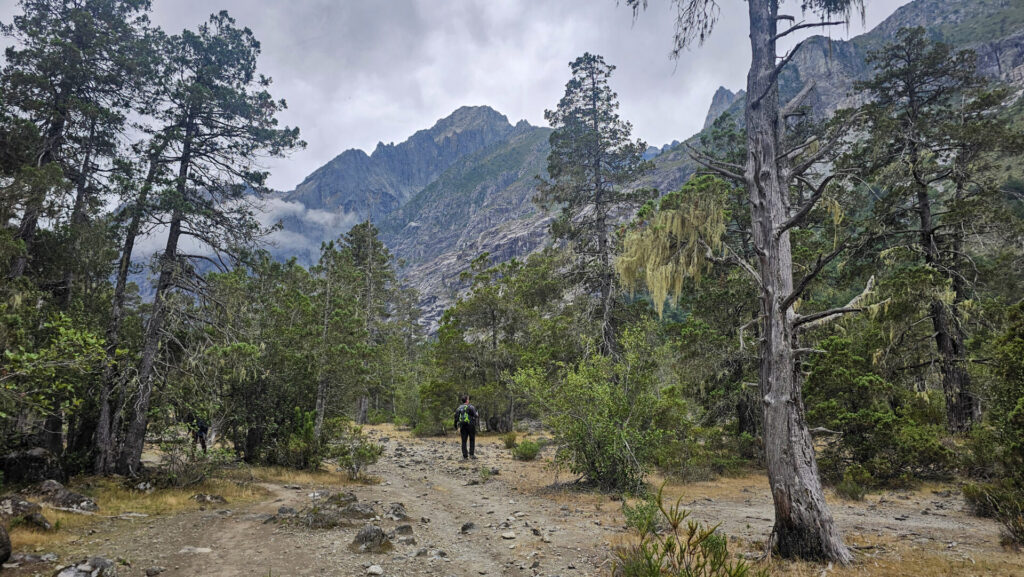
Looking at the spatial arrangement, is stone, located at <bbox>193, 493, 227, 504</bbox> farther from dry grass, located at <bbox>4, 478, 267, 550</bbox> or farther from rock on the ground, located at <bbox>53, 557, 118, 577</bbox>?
rock on the ground, located at <bbox>53, 557, 118, 577</bbox>

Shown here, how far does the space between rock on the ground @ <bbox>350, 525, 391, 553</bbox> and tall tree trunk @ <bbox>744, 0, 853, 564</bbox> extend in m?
4.95

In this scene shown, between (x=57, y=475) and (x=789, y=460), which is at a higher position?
(x=789, y=460)

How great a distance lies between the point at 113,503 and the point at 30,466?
1967mm

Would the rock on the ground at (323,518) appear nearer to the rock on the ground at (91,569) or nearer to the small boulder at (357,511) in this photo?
Result: the small boulder at (357,511)

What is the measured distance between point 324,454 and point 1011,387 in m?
13.9

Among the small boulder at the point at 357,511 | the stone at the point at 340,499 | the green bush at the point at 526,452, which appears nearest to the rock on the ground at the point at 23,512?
the stone at the point at 340,499

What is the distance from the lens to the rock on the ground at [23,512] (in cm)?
604

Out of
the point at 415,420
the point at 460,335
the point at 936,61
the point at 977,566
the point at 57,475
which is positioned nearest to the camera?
the point at 977,566

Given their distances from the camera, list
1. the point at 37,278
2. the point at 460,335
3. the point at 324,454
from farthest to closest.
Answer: the point at 460,335
the point at 324,454
the point at 37,278

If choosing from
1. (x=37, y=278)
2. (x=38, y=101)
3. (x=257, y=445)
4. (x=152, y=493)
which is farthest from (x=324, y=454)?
(x=38, y=101)

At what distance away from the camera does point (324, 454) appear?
11.9 m

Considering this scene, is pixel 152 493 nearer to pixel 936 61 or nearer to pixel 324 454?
pixel 324 454

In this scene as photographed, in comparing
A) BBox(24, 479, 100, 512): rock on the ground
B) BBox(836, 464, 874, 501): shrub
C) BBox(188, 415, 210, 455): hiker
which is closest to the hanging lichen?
BBox(836, 464, 874, 501): shrub

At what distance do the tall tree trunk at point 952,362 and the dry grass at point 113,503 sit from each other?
18.5 m
